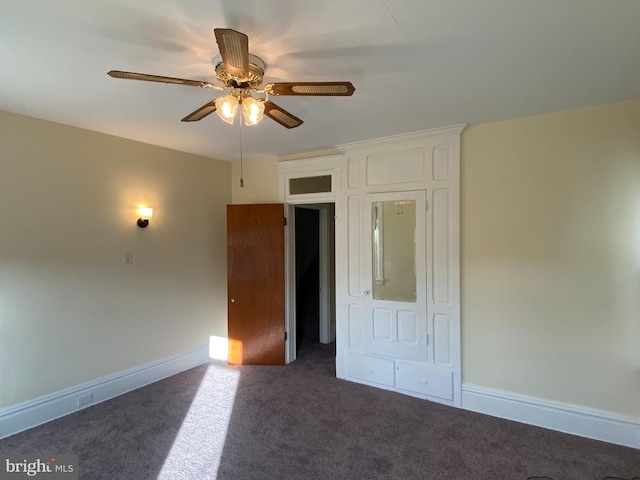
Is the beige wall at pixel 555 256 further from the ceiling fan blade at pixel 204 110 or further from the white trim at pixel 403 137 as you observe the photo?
the ceiling fan blade at pixel 204 110

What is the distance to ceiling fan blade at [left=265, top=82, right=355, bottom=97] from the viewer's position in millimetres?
1593

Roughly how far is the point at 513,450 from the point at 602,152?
238cm

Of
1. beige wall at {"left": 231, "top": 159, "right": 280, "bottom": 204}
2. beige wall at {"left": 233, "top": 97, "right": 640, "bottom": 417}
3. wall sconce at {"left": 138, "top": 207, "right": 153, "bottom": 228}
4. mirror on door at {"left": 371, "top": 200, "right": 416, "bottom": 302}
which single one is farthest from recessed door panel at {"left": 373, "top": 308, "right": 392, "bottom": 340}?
wall sconce at {"left": 138, "top": 207, "right": 153, "bottom": 228}

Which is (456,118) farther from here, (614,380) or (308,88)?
(614,380)

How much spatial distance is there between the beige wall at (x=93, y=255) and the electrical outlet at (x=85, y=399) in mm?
159

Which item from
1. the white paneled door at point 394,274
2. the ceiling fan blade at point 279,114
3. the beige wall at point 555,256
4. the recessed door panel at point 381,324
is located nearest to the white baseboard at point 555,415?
the beige wall at point 555,256

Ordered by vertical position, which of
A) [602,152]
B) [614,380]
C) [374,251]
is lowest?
[614,380]

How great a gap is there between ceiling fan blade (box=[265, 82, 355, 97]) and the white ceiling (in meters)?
0.25

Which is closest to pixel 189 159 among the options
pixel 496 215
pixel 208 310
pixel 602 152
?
pixel 208 310

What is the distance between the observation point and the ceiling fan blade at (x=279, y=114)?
1963 millimetres

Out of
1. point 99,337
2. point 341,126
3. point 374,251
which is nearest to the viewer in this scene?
point 341,126

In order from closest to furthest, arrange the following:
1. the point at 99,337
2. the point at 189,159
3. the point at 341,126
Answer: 1. the point at 341,126
2. the point at 99,337
3. the point at 189,159

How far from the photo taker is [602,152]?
2.62m

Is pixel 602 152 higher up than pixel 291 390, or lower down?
higher up
